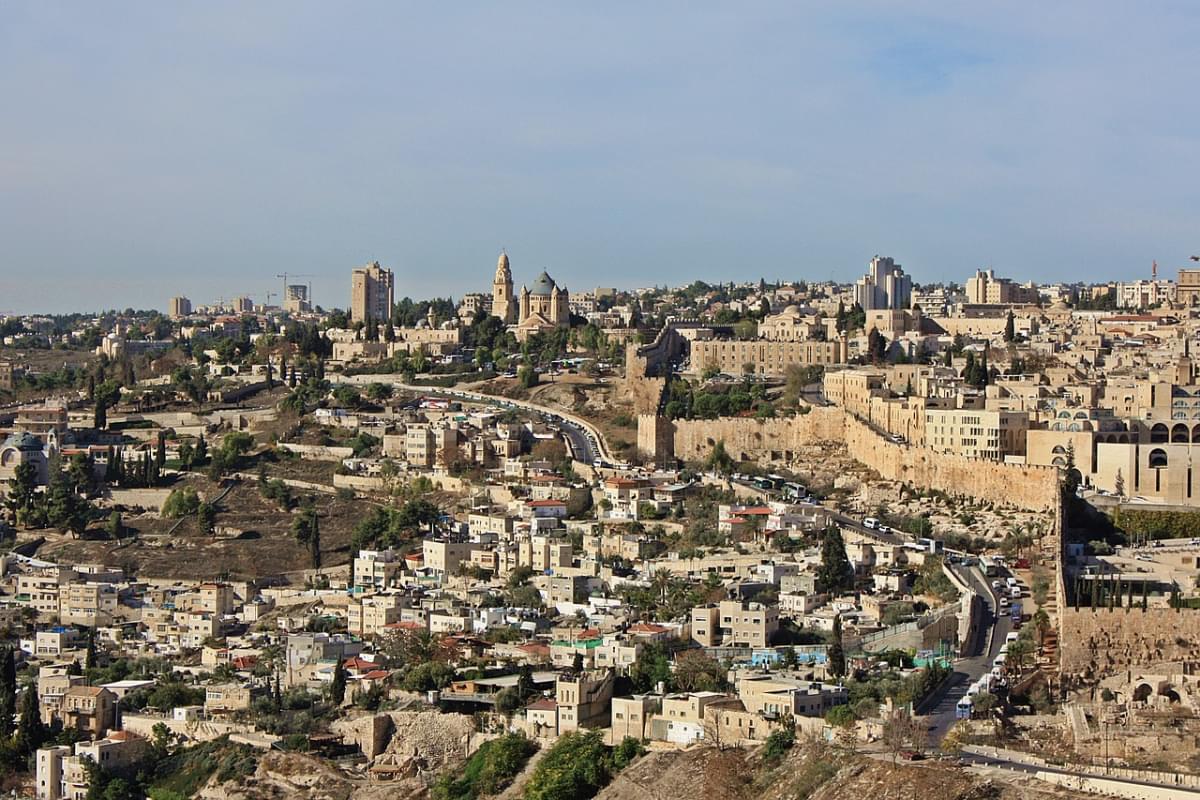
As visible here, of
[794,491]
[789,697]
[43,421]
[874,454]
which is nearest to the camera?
[789,697]

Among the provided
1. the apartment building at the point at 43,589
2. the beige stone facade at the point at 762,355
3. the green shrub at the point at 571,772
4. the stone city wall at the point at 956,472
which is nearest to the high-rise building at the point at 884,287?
the beige stone facade at the point at 762,355

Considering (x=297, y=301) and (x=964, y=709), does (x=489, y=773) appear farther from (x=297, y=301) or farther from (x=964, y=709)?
(x=297, y=301)

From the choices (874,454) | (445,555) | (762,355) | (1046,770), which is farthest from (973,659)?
(762,355)

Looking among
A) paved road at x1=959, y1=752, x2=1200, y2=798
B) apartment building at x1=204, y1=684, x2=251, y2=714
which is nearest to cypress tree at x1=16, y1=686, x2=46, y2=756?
apartment building at x1=204, y1=684, x2=251, y2=714

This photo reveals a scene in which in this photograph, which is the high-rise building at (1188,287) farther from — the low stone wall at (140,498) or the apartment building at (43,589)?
the apartment building at (43,589)

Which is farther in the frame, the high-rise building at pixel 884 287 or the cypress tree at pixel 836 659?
the high-rise building at pixel 884 287

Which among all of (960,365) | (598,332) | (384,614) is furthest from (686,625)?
(598,332)
